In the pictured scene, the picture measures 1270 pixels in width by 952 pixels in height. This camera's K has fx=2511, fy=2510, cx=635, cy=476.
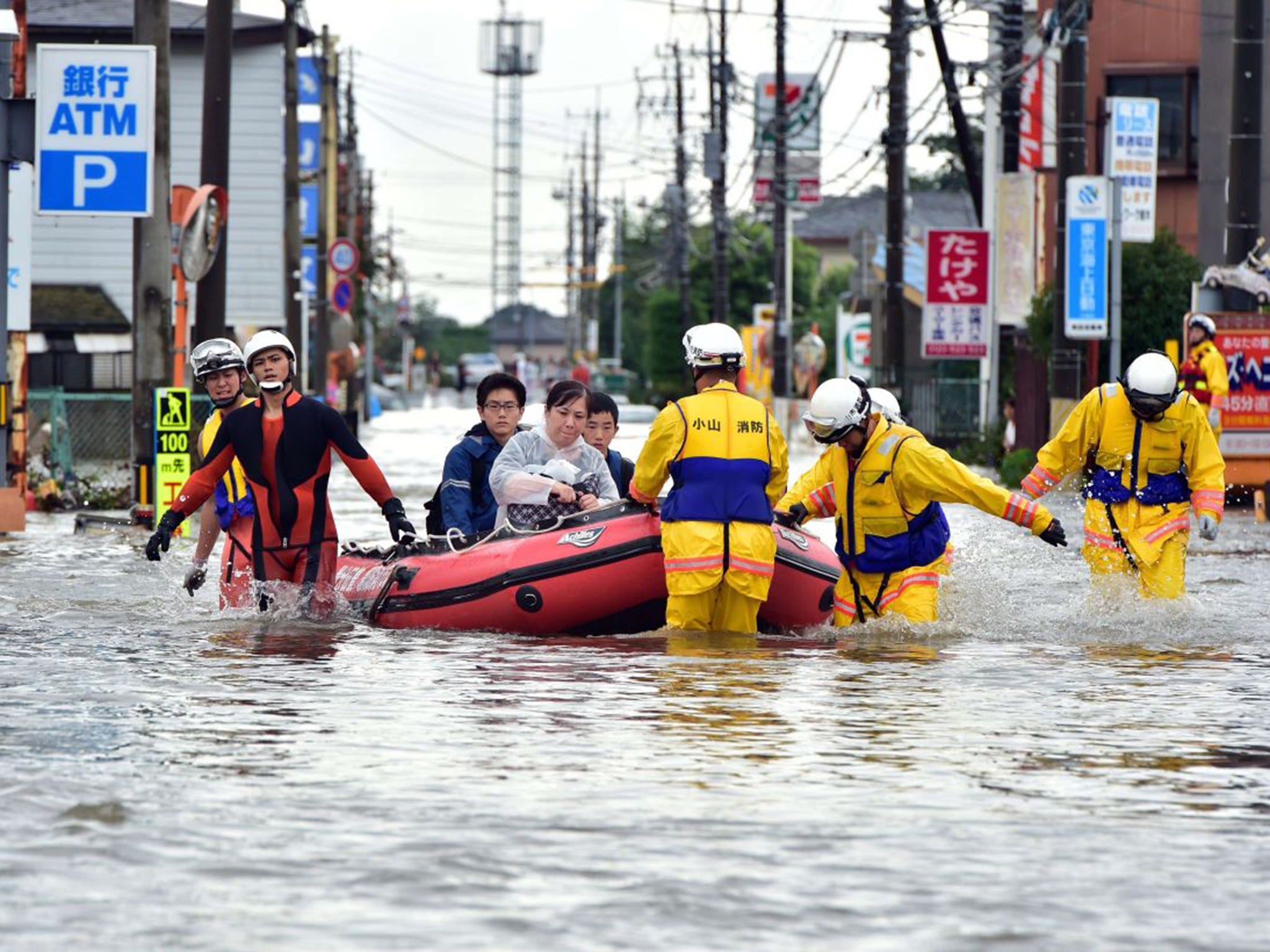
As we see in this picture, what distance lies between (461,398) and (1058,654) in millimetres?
94395

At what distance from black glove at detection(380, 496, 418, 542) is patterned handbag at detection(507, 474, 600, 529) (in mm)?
559

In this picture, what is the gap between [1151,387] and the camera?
12773 millimetres

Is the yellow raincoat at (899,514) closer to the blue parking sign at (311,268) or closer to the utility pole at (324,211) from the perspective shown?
the utility pole at (324,211)

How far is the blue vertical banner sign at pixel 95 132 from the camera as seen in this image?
20.4m

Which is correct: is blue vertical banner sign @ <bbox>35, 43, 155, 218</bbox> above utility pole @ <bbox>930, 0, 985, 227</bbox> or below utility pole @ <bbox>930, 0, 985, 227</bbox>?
below

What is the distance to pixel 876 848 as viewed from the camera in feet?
22.5

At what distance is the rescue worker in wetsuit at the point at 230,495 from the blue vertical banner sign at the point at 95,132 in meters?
7.89

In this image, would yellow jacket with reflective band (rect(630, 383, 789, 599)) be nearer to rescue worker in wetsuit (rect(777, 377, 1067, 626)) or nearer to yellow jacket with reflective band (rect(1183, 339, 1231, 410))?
rescue worker in wetsuit (rect(777, 377, 1067, 626))

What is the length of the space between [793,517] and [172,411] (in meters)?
9.54

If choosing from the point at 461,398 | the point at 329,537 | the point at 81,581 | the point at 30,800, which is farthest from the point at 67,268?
the point at 461,398

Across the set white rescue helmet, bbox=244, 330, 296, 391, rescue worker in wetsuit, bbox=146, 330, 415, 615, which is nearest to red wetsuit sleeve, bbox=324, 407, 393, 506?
rescue worker in wetsuit, bbox=146, 330, 415, 615

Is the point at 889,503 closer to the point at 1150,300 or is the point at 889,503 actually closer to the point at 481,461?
the point at 481,461

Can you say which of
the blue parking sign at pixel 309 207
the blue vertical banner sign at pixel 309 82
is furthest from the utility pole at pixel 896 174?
the blue vertical banner sign at pixel 309 82

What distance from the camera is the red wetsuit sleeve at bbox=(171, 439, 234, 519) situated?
41.2 ft
